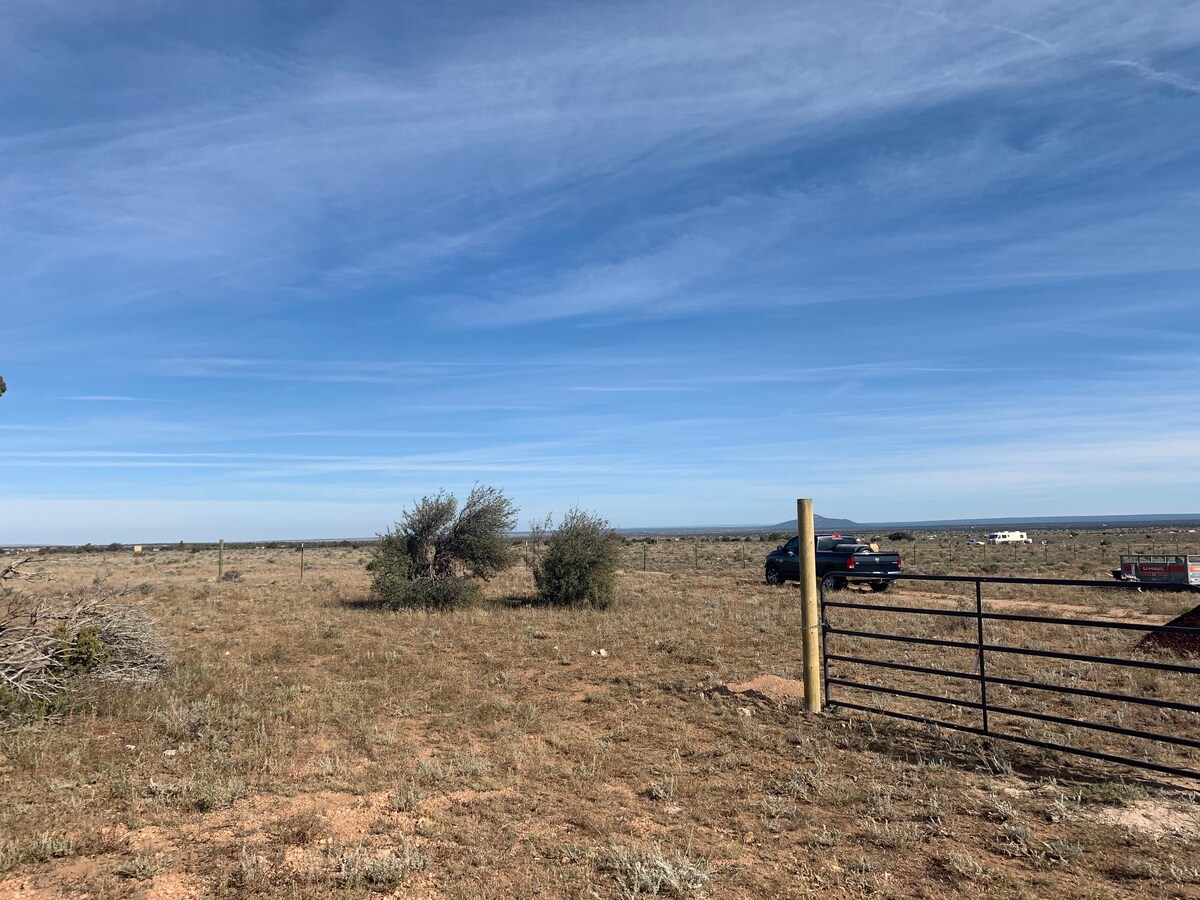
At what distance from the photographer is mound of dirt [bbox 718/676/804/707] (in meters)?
9.83

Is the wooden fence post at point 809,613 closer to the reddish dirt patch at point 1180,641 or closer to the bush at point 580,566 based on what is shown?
the reddish dirt patch at point 1180,641

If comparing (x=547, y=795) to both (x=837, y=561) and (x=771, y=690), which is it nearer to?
(x=771, y=690)

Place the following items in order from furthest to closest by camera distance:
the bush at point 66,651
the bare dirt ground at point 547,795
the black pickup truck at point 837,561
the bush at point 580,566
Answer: the black pickup truck at point 837,561 → the bush at point 580,566 → the bush at point 66,651 → the bare dirt ground at point 547,795

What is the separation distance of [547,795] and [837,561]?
67.2 ft

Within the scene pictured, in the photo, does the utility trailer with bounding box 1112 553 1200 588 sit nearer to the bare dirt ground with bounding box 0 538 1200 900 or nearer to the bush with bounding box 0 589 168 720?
the bare dirt ground with bounding box 0 538 1200 900

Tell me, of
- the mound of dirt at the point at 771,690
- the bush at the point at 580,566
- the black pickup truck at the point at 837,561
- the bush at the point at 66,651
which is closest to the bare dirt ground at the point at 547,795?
the mound of dirt at the point at 771,690

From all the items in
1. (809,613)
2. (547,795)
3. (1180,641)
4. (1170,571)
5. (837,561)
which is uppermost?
(809,613)

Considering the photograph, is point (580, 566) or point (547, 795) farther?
point (580, 566)

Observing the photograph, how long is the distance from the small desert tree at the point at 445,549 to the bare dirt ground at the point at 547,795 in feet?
28.2

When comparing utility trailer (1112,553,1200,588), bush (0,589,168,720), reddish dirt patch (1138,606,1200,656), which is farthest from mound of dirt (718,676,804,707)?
utility trailer (1112,553,1200,588)

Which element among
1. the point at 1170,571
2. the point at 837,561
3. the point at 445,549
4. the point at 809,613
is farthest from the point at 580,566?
the point at 1170,571

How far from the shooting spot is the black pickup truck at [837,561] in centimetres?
2397

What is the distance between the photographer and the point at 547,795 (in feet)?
21.9

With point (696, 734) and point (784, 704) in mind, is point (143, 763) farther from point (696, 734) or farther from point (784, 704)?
point (784, 704)
